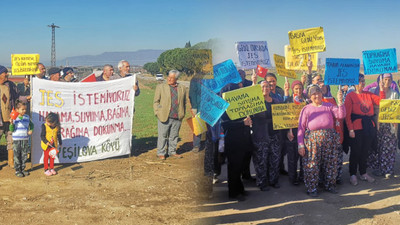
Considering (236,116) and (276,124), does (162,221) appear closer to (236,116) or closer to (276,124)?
(236,116)

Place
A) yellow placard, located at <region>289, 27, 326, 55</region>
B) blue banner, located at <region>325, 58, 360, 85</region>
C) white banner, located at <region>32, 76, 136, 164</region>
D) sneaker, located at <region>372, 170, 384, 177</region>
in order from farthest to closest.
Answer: white banner, located at <region>32, 76, 136, 164</region>
yellow placard, located at <region>289, 27, 326, 55</region>
sneaker, located at <region>372, 170, 384, 177</region>
blue banner, located at <region>325, 58, 360, 85</region>

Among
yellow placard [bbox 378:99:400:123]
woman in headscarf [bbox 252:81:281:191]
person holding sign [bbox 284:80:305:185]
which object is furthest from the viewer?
yellow placard [bbox 378:99:400:123]

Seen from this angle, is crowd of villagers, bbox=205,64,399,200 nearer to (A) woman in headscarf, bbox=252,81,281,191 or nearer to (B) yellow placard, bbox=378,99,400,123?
(A) woman in headscarf, bbox=252,81,281,191

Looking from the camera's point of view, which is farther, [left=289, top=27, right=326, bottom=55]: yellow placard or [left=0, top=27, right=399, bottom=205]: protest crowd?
[left=289, top=27, right=326, bottom=55]: yellow placard

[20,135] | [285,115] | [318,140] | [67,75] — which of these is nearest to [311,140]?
[318,140]

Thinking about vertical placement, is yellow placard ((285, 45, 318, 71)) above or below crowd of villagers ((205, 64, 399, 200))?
above

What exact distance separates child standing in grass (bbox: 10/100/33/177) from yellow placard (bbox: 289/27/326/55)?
4022 millimetres

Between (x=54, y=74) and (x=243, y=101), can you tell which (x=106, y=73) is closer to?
(x=54, y=74)

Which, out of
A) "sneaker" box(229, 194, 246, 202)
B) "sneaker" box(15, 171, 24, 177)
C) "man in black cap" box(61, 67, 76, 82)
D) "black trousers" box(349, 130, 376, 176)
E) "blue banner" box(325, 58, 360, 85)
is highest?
"blue banner" box(325, 58, 360, 85)

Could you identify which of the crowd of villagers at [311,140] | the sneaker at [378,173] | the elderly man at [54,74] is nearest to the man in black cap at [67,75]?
the elderly man at [54,74]

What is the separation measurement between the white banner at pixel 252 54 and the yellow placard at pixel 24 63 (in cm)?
352

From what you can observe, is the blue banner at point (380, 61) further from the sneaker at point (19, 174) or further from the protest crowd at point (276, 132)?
the sneaker at point (19, 174)

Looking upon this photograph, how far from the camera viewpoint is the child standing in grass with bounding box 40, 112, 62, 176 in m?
5.79

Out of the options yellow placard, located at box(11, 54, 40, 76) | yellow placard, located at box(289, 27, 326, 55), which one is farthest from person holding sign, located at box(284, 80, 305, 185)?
yellow placard, located at box(11, 54, 40, 76)
